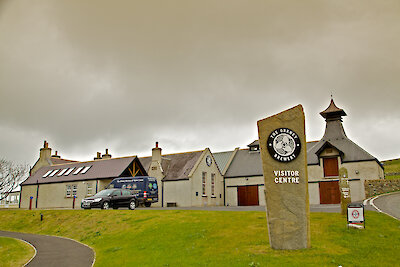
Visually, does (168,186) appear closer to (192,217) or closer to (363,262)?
(192,217)

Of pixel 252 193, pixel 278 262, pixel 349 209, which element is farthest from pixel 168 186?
pixel 278 262

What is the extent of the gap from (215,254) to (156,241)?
4.21 meters

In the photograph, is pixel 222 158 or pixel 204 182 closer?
pixel 204 182

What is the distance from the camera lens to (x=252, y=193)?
143 feet

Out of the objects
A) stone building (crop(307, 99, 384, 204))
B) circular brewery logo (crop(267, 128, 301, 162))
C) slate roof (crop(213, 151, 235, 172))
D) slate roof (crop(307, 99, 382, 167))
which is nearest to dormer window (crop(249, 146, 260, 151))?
slate roof (crop(213, 151, 235, 172))

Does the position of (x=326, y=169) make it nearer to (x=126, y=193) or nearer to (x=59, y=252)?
(x=126, y=193)

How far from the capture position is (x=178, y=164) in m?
43.3

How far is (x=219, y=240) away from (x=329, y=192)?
2629 cm

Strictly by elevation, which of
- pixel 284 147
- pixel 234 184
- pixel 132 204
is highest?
pixel 284 147

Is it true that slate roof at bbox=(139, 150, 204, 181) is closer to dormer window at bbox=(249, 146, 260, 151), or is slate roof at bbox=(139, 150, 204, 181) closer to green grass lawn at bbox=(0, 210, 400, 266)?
dormer window at bbox=(249, 146, 260, 151)

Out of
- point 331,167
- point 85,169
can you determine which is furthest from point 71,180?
point 331,167

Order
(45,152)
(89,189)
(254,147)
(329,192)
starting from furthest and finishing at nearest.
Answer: (45,152) → (254,147) → (89,189) → (329,192)

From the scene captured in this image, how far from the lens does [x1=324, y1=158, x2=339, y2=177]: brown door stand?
129 feet

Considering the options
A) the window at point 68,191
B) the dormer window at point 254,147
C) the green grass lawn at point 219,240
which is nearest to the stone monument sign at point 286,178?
Answer: the green grass lawn at point 219,240
